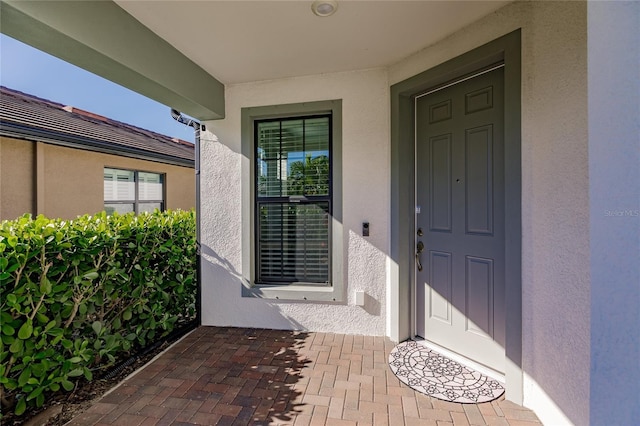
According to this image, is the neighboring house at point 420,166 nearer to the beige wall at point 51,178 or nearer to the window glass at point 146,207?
the beige wall at point 51,178

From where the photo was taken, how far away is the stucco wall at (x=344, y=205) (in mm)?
3123

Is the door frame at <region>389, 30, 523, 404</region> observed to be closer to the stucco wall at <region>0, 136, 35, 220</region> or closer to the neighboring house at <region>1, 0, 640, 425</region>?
the neighboring house at <region>1, 0, 640, 425</region>

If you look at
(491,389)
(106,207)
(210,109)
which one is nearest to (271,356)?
(491,389)

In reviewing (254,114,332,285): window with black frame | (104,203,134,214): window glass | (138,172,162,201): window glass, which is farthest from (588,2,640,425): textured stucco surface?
(138,172,162,201): window glass

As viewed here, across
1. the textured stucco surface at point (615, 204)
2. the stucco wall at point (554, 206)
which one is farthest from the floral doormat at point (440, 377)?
the textured stucco surface at point (615, 204)

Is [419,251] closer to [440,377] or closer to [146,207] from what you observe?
[440,377]

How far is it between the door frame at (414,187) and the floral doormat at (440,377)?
6.9 inches

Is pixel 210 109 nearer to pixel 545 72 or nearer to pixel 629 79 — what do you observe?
pixel 545 72

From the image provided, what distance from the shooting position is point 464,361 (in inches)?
102

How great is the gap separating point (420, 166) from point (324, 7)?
1647mm

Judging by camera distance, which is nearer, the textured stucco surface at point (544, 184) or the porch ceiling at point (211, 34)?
the textured stucco surface at point (544, 184)

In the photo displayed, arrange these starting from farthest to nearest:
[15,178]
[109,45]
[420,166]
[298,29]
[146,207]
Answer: [146,207] → [15,178] → [420,166] → [298,29] → [109,45]

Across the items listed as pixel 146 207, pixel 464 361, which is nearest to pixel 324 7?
pixel 464 361

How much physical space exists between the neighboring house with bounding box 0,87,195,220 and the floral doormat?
4291 millimetres
